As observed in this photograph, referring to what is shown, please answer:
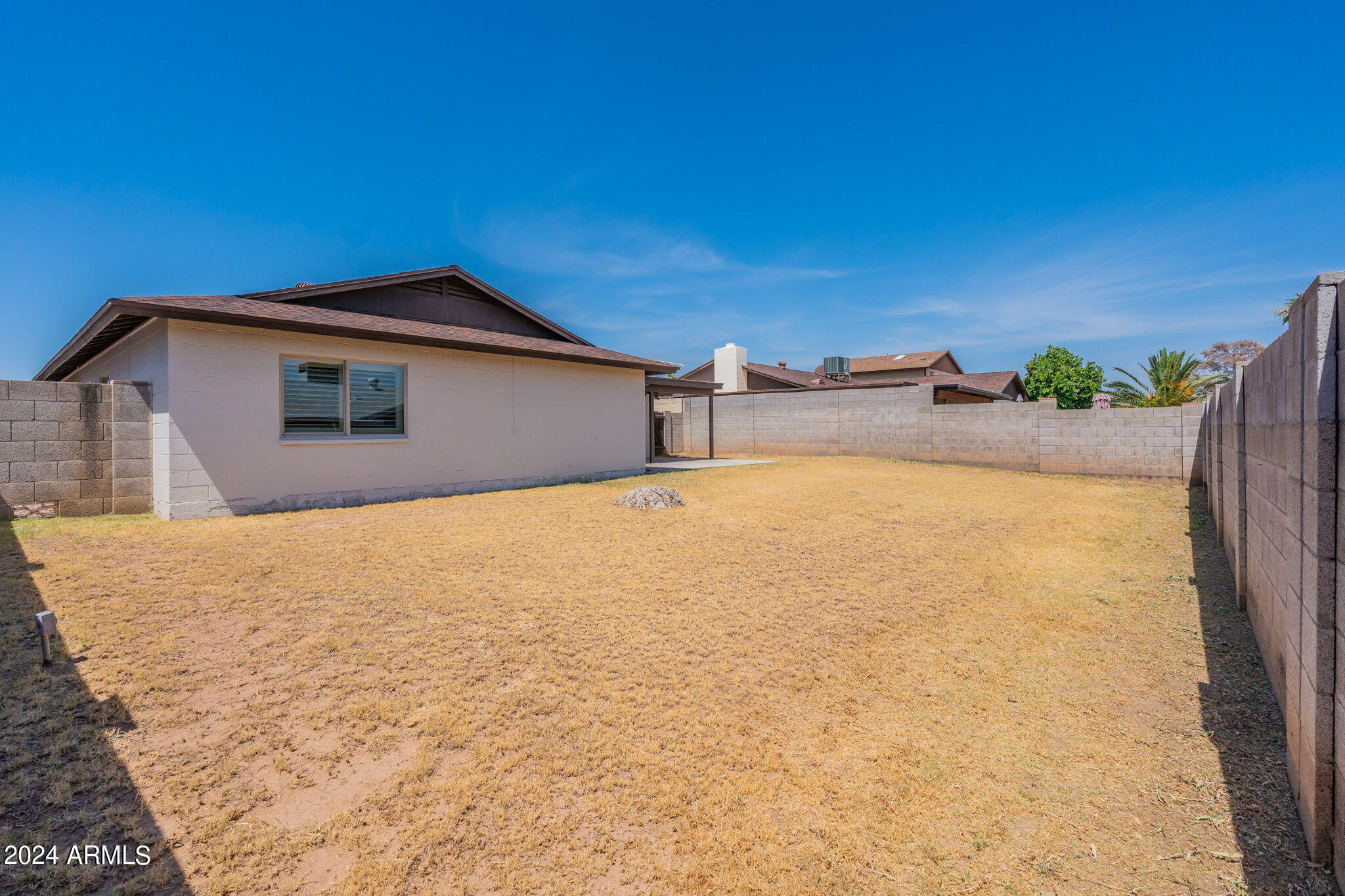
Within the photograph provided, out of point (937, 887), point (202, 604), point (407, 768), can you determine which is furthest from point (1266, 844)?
point (202, 604)

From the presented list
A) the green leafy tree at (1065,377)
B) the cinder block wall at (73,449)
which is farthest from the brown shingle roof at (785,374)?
the cinder block wall at (73,449)

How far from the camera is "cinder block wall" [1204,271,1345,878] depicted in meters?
2.04

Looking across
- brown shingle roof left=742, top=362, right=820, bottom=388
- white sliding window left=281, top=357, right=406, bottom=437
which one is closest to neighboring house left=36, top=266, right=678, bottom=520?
A: white sliding window left=281, top=357, right=406, bottom=437

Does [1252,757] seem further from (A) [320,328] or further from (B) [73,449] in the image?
(B) [73,449]

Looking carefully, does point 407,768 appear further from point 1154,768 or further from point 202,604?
point 1154,768

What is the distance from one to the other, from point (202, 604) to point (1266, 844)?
20.3 feet

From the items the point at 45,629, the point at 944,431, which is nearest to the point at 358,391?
the point at 45,629

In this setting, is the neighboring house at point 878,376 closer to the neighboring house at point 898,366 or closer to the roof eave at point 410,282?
the neighboring house at point 898,366

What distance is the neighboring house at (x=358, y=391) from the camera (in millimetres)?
7527

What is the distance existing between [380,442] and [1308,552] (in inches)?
399

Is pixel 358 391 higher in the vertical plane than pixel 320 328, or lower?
lower

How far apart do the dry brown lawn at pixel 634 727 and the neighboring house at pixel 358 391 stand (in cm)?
223

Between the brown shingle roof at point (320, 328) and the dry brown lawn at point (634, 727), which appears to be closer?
the dry brown lawn at point (634, 727)

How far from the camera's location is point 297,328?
8.02 m
